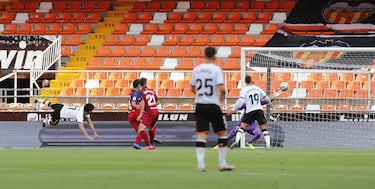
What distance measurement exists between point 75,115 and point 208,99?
41.6 feet

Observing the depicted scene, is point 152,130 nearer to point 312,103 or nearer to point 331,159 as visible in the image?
→ point 312,103

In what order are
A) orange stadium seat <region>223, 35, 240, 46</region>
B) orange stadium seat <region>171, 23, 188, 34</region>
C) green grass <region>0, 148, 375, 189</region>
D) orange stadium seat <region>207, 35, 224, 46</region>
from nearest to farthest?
1. green grass <region>0, 148, 375, 189</region>
2. orange stadium seat <region>223, 35, 240, 46</region>
3. orange stadium seat <region>207, 35, 224, 46</region>
4. orange stadium seat <region>171, 23, 188, 34</region>

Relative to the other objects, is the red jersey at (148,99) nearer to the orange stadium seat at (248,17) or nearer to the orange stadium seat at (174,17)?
the orange stadium seat at (248,17)

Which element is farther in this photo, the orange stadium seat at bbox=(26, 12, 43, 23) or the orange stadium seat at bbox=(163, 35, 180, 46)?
the orange stadium seat at bbox=(26, 12, 43, 23)

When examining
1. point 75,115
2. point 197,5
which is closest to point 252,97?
point 75,115

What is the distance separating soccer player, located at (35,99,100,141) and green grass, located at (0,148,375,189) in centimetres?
659

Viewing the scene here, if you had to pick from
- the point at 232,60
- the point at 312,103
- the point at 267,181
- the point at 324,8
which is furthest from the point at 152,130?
the point at 324,8

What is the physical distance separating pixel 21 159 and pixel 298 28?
62.7 ft

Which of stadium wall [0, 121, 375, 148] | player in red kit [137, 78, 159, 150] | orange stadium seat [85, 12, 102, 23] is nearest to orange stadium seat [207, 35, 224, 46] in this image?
orange stadium seat [85, 12, 102, 23]

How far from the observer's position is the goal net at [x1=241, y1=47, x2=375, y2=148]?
25.8 m

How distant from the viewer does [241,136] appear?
24156 millimetres

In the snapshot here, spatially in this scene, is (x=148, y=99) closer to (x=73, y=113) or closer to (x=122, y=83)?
(x=73, y=113)

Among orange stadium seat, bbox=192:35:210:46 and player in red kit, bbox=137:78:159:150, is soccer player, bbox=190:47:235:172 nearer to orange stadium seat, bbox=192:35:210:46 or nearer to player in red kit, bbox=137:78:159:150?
player in red kit, bbox=137:78:159:150

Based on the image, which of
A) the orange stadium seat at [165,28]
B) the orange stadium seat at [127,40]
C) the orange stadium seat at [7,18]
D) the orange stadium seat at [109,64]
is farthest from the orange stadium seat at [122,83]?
the orange stadium seat at [7,18]
